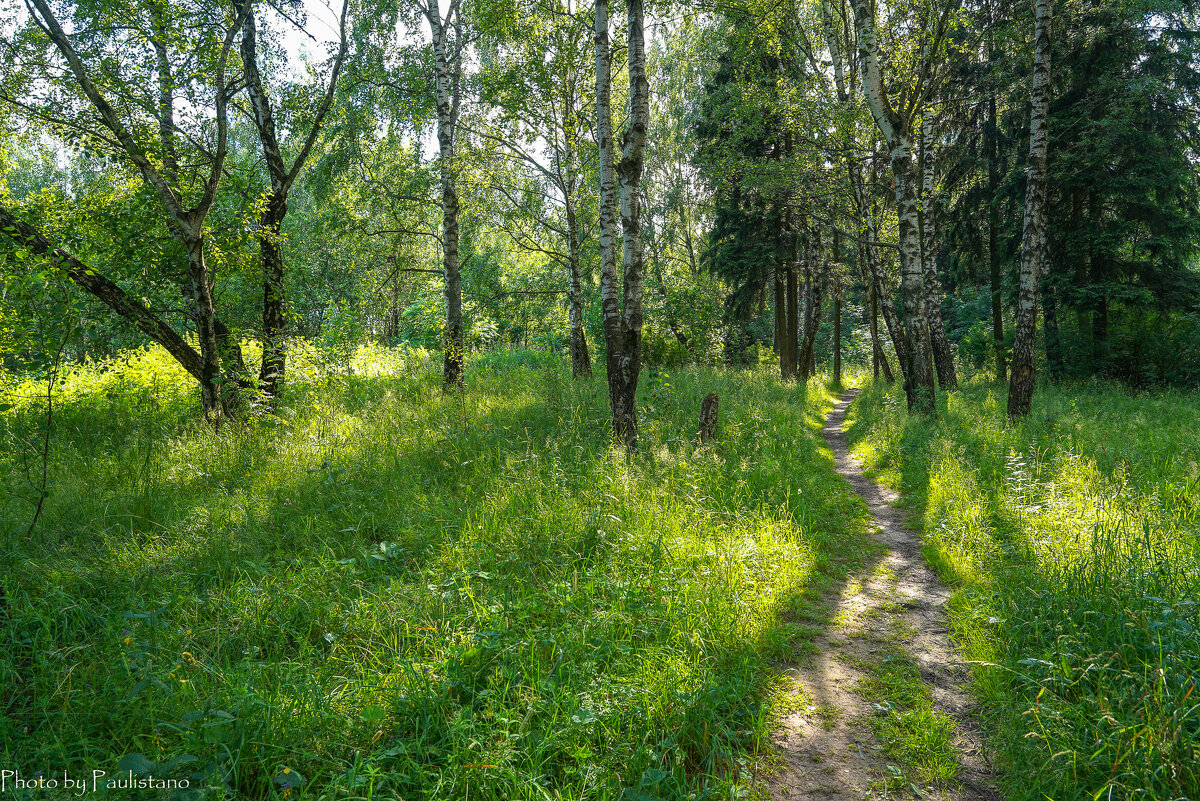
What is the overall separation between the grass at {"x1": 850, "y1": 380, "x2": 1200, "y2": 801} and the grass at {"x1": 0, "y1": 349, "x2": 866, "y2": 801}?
1117 mm

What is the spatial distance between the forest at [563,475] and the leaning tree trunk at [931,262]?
0.50ft

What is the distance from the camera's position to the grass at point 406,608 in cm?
244

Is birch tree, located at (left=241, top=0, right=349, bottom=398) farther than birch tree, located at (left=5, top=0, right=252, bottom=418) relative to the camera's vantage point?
Yes

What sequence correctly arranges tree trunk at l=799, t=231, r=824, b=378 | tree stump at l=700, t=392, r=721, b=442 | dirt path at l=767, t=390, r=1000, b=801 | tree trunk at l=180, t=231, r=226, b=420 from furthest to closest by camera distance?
tree trunk at l=799, t=231, r=824, b=378
tree stump at l=700, t=392, r=721, b=442
tree trunk at l=180, t=231, r=226, b=420
dirt path at l=767, t=390, r=1000, b=801

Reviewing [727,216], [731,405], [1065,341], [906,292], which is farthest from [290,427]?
[1065,341]

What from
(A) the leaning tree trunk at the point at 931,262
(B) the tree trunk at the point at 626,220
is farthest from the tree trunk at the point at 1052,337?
(B) the tree trunk at the point at 626,220

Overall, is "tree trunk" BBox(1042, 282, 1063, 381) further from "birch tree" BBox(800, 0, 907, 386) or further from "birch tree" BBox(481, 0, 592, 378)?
"birch tree" BBox(481, 0, 592, 378)

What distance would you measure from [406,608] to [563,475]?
2.53 meters

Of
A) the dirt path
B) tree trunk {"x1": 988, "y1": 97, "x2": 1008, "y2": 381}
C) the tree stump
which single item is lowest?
the dirt path

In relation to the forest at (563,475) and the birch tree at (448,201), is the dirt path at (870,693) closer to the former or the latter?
the forest at (563,475)

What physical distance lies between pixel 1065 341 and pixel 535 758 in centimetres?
2072

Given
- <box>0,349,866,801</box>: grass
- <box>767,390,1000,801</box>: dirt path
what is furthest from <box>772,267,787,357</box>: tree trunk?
<box>767,390,1000,801</box>: dirt path

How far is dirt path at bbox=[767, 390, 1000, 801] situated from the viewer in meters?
2.60

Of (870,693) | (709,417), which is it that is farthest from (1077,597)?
(709,417)
